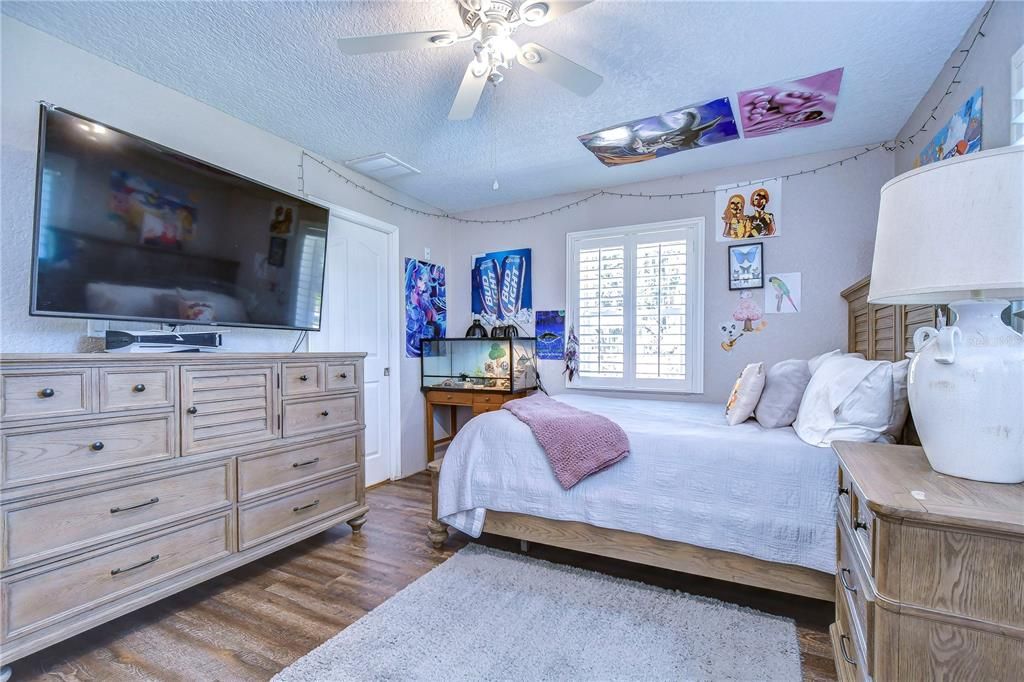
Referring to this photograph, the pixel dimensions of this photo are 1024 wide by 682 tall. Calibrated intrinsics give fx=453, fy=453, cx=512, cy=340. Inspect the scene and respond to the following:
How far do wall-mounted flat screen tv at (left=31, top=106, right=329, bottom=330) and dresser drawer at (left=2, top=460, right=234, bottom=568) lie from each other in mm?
698

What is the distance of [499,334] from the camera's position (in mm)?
4211

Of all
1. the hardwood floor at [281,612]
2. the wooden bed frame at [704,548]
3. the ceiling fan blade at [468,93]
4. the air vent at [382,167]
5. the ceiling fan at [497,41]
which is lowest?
the hardwood floor at [281,612]

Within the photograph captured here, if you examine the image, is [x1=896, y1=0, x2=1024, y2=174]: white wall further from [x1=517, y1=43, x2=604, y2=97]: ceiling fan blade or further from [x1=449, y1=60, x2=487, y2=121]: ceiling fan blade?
[x1=449, y1=60, x2=487, y2=121]: ceiling fan blade

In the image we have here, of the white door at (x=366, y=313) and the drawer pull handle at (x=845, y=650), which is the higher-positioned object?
the white door at (x=366, y=313)

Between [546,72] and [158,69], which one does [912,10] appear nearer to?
[546,72]

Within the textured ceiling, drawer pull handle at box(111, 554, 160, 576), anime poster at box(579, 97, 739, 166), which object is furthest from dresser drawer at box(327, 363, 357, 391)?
anime poster at box(579, 97, 739, 166)

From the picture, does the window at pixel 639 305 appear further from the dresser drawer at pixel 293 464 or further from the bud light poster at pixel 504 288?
the dresser drawer at pixel 293 464

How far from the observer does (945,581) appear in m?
0.87

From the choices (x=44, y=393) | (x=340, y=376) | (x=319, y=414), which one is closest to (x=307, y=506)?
(x=319, y=414)

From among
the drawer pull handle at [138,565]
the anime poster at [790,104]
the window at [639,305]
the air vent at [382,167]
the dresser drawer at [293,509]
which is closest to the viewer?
the drawer pull handle at [138,565]

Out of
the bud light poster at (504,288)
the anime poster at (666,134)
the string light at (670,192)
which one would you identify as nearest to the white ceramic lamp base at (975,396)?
the string light at (670,192)

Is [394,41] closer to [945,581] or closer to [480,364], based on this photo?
[945,581]

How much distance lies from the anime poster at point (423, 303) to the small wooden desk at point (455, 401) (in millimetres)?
429

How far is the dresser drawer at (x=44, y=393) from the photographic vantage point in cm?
147
